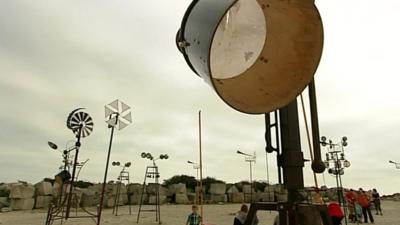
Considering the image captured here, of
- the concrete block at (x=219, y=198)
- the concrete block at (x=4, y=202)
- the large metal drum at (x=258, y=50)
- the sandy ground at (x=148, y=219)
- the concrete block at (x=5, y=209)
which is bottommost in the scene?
the sandy ground at (x=148, y=219)

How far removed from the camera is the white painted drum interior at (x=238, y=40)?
4.85 feet

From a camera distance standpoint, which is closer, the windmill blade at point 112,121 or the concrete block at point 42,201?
the windmill blade at point 112,121

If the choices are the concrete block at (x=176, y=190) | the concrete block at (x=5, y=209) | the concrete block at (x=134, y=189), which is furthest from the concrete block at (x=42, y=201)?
the concrete block at (x=176, y=190)

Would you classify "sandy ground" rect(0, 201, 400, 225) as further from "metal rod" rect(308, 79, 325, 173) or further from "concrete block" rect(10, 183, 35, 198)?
"metal rod" rect(308, 79, 325, 173)

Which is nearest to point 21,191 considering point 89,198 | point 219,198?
point 89,198

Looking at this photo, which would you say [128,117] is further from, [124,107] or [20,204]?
[20,204]

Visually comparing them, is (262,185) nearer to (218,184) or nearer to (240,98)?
(218,184)

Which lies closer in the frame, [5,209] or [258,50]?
[258,50]

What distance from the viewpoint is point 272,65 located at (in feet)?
5.38

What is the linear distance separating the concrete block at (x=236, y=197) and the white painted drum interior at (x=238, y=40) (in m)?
22.3

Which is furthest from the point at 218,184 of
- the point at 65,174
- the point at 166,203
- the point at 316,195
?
the point at 316,195

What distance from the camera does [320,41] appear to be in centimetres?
149

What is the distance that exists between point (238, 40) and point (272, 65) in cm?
19

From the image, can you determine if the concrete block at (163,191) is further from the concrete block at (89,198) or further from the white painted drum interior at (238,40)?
the white painted drum interior at (238,40)
